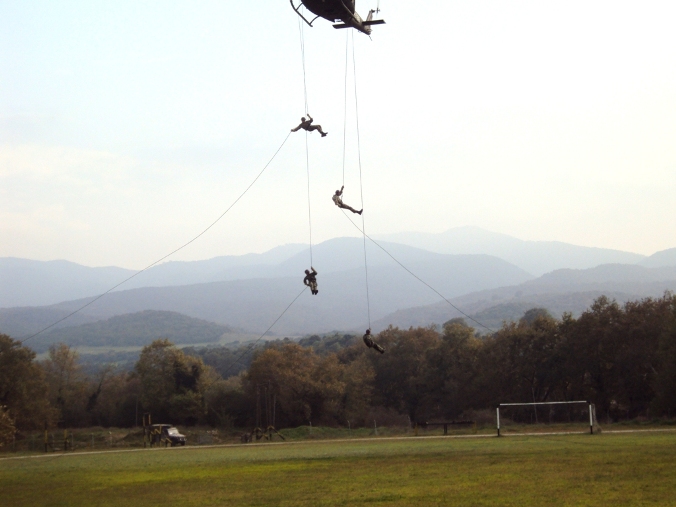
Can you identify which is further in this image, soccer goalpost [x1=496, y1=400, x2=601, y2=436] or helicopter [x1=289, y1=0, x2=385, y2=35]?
soccer goalpost [x1=496, y1=400, x2=601, y2=436]

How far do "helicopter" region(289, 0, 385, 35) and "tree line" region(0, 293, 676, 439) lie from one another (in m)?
34.2

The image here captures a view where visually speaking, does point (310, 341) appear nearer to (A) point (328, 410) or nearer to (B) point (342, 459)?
(A) point (328, 410)

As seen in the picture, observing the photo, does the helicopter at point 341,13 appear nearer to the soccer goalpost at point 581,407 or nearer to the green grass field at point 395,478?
the green grass field at point 395,478

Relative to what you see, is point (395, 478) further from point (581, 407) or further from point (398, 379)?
point (398, 379)

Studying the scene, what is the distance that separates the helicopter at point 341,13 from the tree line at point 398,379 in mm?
34213

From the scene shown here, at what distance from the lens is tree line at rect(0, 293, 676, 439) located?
172 feet

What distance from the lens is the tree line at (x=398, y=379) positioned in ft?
172

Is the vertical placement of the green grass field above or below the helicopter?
below

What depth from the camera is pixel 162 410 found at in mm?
64000

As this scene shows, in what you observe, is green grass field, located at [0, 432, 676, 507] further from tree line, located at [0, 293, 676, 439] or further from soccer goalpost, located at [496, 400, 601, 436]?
tree line, located at [0, 293, 676, 439]

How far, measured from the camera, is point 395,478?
18.0 metres

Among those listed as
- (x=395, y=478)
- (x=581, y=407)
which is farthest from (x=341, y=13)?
(x=581, y=407)

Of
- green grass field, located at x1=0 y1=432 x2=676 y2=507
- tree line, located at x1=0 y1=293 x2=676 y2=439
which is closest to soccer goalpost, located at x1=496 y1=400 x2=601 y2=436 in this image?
green grass field, located at x1=0 y1=432 x2=676 y2=507

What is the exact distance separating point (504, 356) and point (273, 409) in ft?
64.1
